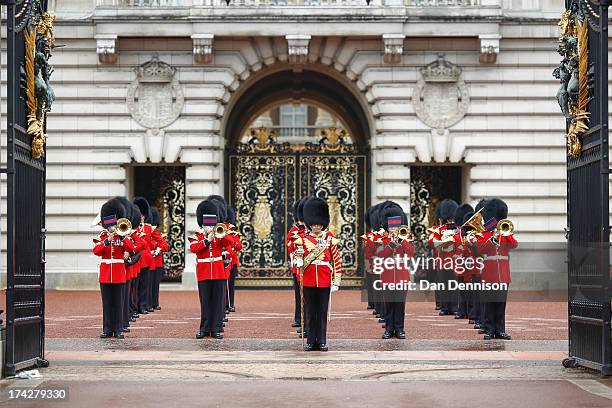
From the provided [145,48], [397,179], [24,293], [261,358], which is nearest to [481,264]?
[261,358]

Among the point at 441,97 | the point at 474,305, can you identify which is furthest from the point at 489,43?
the point at 474,305

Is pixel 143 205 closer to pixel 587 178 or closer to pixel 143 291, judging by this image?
pixel 143 291

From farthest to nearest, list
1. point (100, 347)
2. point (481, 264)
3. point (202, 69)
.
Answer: point (202, 69), point (481, 264), point (100, 347)

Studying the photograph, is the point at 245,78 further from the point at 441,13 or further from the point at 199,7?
the point at 441,13

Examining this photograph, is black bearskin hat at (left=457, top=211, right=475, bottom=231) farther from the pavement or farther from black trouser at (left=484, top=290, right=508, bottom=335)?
black trouser at (left=484, top=290, right=508, bottom=335)

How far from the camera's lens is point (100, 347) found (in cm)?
1425

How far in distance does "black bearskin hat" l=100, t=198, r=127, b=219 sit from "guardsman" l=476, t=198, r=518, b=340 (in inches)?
174

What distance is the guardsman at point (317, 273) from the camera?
14133 mm

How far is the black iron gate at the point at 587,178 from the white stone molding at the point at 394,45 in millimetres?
12584

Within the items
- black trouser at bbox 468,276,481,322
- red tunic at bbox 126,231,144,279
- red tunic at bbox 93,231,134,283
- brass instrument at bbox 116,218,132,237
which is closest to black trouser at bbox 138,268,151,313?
red tunic at bbox 126,231,144,279

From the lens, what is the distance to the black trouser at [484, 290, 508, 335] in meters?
15.6

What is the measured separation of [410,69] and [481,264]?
9263 millimetres

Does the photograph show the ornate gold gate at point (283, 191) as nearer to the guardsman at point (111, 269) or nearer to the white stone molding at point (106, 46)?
the white stone molding at point (106, 46)

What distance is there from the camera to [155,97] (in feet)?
83.6
